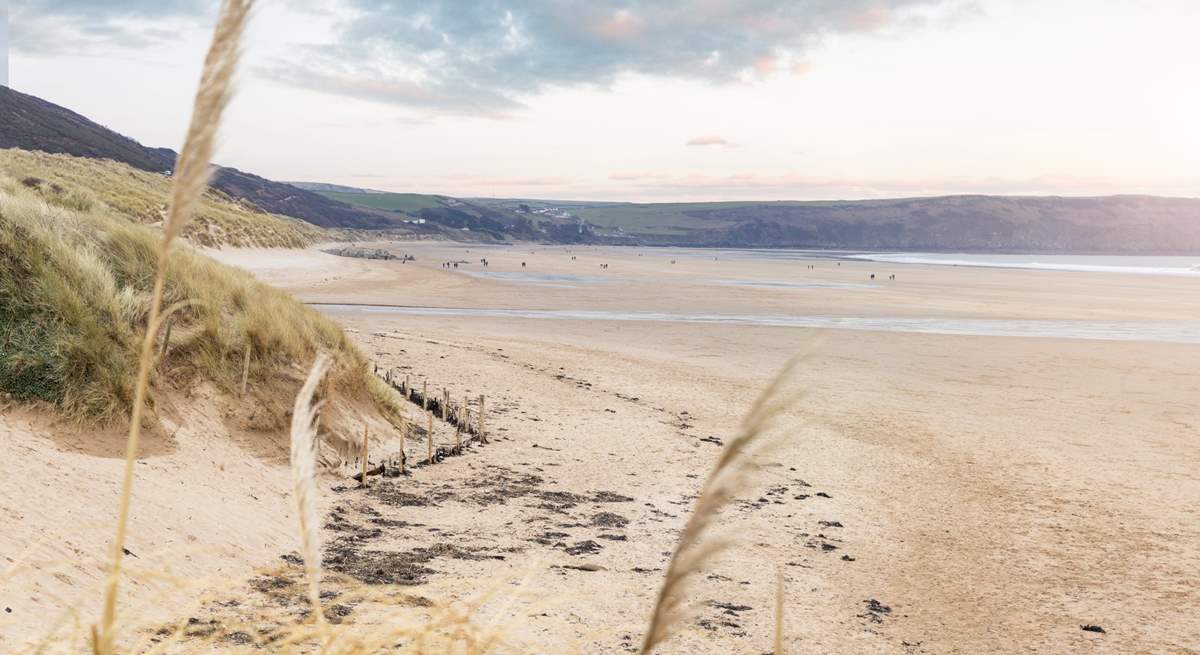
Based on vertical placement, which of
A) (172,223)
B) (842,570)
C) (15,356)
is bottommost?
(842,570)

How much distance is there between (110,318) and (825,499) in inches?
390

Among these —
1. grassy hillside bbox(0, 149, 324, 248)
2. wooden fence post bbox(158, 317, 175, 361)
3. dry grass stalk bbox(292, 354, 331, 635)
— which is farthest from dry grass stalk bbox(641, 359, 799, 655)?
grassy hillside bbox(0, 149, 324, 248)

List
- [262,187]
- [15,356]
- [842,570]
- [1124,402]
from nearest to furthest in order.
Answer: [15,356]
[842,570]
[1124,402]
[262,187]

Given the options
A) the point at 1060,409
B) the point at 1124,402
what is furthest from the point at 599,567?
the point at 1124,402

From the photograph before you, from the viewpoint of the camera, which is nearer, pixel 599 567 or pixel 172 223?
pixel 172 223

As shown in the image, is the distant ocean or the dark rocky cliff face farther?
the distant ocean

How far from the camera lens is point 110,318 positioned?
9.59 meters

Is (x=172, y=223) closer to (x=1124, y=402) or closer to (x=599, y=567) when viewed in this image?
(x=599, y=567)

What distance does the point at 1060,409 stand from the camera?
19844 millimetres

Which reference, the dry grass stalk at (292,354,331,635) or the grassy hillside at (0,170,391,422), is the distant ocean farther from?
the dry grass stalk at (292,354,331,635)

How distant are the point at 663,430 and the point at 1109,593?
27.4 ft

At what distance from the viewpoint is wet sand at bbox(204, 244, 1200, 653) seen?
8.16m

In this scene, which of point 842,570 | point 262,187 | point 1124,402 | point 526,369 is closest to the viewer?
point 842,570

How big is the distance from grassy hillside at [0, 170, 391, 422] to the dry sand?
1.08 meters
